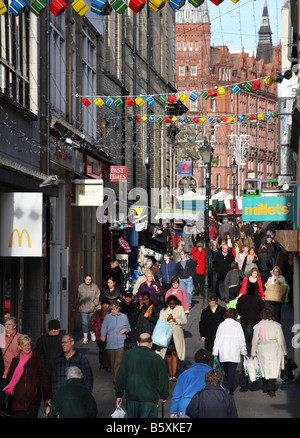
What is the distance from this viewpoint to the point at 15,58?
750 inches

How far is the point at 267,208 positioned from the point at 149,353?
11835 millimetres

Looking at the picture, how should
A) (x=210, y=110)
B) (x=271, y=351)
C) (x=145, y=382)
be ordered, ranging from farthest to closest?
(x=210, y=110) < (x=271, y=351) < (x=145, y=382)

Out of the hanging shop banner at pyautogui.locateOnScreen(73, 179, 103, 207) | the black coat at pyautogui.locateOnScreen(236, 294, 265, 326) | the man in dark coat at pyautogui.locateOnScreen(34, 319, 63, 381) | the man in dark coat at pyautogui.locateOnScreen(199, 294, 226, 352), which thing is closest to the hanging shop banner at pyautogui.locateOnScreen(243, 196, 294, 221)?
the black coat at pyautogui.locateOnScreen(236, 294, 265, 326)

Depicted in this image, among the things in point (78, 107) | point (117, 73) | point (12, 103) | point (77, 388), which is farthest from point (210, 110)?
point (77, 388)

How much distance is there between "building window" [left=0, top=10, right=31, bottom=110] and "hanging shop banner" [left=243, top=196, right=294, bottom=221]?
5.79m

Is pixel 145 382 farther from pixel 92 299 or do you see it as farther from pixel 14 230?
pixel 92 299

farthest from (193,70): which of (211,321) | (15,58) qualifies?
(211,321)

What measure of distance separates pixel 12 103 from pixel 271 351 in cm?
684

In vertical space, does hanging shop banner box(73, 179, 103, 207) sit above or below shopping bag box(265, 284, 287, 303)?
above

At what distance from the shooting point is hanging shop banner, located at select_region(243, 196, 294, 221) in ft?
72.9

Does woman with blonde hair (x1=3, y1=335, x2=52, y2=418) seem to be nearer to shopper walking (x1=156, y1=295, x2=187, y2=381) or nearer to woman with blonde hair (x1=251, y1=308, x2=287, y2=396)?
woman with blonde hair (x1=251, y1=308, x2=287, y2=396)

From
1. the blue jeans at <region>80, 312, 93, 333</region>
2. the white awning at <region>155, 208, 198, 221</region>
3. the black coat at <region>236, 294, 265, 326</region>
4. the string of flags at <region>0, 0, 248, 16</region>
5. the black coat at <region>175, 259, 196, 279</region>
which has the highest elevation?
the string of flags at <region>0, 0, 248, 16</region>

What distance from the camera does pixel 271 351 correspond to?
51.5ft

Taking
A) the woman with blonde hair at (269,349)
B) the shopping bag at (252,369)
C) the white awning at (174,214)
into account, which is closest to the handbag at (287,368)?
the woman with blonde hair at (269,349)
